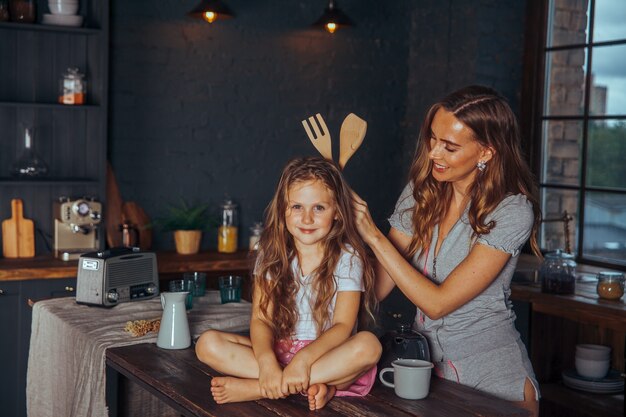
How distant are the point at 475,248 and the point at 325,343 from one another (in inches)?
18.0

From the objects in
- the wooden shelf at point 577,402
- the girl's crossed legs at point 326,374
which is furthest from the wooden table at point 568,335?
the girl's crossed legs at point 326,374

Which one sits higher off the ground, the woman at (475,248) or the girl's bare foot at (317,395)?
the woman at (475,248)

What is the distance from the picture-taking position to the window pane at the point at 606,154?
14.9ft

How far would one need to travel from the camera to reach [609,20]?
4.61m

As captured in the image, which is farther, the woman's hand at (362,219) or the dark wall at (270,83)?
the dark wall at (270,83)

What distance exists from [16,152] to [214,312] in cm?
210

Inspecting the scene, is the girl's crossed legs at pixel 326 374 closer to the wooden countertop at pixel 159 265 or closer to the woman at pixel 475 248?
the woman at pixel 475 248

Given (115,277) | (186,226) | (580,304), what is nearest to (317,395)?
A: (115,277)

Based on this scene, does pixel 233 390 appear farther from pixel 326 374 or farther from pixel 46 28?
pixel 46 28

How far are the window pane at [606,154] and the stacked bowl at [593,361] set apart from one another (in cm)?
95

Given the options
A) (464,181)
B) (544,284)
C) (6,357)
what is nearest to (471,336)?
(464,181)

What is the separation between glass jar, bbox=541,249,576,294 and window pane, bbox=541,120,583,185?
0.96 meters

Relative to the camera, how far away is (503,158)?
2.21 m

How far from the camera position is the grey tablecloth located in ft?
8.43
